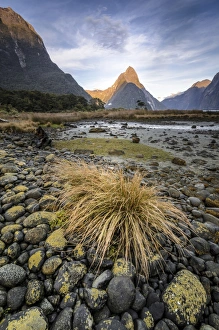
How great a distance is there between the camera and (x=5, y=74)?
71.7 metres

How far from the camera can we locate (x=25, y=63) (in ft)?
297

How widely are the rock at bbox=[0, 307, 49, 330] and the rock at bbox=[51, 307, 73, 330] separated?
0.19 ft

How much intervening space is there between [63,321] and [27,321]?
223mm

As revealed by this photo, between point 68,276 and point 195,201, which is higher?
point 68,276

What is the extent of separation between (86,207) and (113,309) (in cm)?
92

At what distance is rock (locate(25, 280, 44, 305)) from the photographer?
115 centimetres

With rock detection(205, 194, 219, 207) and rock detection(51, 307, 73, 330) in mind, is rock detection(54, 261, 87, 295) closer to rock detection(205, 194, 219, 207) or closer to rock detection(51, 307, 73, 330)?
rock detection(51, 307, 73, 330)

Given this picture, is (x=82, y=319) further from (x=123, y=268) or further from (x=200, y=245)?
(x=200, y=245)

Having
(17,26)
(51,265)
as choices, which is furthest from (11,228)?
(17,26)

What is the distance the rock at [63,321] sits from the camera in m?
1.03

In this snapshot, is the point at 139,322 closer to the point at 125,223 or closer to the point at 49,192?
the point at 125,223

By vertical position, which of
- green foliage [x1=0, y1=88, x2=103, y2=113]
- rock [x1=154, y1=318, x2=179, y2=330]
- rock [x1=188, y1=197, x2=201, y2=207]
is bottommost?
rock [x1=188, y1=197, x2=201, y2=207]

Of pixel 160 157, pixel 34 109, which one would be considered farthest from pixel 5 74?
pixel 160 157

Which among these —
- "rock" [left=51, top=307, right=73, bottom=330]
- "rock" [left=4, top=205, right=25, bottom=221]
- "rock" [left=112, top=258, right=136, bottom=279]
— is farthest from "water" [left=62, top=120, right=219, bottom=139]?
"rock" [left=51, top=307, right=73, bottom=330]
